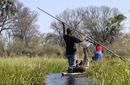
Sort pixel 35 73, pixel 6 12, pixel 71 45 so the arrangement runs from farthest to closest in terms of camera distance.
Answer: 1. pixel 6 12
2. pixel 71 45
3. pixel 35 73

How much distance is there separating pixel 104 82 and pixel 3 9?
47226 millimetres

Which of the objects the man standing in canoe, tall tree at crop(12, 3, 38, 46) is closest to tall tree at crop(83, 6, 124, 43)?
tall tree at crop(12, 3, 38, 46)

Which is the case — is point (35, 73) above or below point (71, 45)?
below

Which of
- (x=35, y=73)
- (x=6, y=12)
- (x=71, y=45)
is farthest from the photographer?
(x=6, y=12)

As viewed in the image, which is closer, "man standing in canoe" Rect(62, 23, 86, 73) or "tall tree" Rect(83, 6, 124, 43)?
"man standing in canoe" Rect(62, 23, 86, 73)

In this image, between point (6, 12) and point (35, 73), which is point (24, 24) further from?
point (35, 73)

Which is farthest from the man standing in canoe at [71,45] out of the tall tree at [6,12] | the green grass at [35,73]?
the tall tree at [6,12]

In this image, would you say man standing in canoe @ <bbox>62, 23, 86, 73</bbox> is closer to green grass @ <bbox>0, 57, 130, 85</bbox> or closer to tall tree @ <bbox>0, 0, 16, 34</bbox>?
green grass @ <bbox>0, 57, 130, 85</bbox>

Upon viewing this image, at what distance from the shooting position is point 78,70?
44.4ft

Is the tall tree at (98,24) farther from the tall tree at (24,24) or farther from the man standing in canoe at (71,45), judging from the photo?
the man standing in canoe at (71,45)

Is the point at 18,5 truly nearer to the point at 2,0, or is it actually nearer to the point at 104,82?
the point at 2,0

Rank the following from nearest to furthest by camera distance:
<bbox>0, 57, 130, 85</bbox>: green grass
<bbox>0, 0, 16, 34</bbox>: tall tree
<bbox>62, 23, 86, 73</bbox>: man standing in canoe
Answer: <bbox>0, 57, 130, 85</bbox>: green grass → <bbox>62, 23, 86, 73</bbox>: man standing in canoe → <bbox>0, 0, 16, 34</bbox>: tall tree

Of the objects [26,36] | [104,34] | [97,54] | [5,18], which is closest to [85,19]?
[104,34]

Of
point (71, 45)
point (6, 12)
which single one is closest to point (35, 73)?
point (71, 45)
